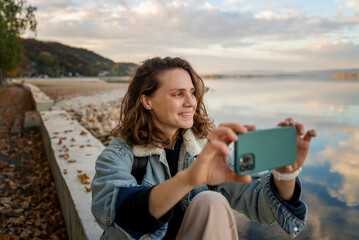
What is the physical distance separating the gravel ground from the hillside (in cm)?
8755

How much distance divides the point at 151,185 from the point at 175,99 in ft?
1.62

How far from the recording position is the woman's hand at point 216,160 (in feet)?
3.65

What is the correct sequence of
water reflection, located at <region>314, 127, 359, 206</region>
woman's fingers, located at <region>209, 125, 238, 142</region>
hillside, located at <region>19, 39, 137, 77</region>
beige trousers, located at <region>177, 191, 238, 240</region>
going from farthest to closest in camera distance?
hillside, located at <region>19, 39, 137, 77</region> → water reflection, located at <region>314, 127, 359, 206</region> → beige trousers, located at <region>177, 191, 238, 240</region> → woman's fingers, located at <region>209, 125, 238, 142</region>

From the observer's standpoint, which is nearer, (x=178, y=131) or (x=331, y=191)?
(x=178, y=131)

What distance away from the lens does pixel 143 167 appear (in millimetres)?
1720

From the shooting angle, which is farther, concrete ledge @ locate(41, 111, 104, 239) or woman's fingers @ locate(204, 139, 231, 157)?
concrete ledge @ locate(41, 111, 104, 239)

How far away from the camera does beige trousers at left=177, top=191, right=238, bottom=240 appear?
1.45 meters

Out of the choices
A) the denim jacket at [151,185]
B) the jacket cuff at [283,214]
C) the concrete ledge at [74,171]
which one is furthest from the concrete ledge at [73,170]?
the jacket cuff at [283,214]

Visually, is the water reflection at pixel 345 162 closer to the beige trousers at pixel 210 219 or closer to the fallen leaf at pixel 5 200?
the beige trousers at pixel 210 219

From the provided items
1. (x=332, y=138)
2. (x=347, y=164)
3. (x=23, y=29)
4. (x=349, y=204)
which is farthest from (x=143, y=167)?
(x=23, y=29)

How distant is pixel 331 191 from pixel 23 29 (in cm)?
1152

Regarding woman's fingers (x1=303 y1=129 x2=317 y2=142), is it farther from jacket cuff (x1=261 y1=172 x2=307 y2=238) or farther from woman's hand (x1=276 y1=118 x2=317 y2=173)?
jacket cuff (x1=261 y1=172 x2=307 y2=238)

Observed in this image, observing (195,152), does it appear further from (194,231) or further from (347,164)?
(347,164)

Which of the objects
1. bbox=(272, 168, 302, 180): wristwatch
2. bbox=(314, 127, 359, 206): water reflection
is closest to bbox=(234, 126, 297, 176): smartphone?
bbox=(272, 168, 302, 180): wristwatch
